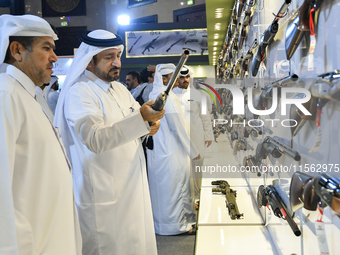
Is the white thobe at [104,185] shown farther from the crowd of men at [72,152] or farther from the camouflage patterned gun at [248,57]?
the camouflage patterned gun at [248,57]

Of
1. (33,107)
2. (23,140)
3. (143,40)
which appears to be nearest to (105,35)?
(33,107)

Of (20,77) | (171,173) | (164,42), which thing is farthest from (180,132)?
(164,42)

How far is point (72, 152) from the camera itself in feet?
6.98

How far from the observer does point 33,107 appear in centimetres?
145

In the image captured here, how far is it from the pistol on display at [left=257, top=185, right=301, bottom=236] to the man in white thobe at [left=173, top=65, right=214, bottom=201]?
82.4 inches

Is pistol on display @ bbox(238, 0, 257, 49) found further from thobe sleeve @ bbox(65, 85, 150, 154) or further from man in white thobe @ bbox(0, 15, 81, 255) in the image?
man in white thobe @ bbox(0, 15, 81, 255)

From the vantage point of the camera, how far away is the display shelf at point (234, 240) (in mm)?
1868

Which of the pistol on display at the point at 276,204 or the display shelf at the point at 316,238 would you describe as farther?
the pistol on display at the point at 276,204

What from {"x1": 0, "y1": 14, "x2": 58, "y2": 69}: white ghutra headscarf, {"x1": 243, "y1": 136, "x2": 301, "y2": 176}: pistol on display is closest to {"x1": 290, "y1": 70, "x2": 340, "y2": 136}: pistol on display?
{"x1": 243, "y1": 136, "x2": 301, "y2": 176}: pistol on display

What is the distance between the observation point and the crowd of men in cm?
131

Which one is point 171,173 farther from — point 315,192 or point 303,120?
point 315,192

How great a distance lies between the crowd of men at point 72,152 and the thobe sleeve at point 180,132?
128 cm

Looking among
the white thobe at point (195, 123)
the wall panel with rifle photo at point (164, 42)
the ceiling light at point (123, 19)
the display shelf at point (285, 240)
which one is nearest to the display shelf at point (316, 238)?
the display shelf at point (285, 240)

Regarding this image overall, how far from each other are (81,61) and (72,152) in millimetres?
603
